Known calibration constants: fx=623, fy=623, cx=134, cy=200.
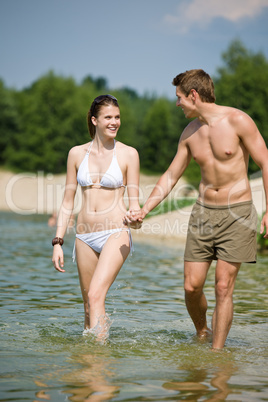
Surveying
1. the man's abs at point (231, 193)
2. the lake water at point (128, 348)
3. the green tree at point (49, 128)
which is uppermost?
the green tree at point (49, 128)

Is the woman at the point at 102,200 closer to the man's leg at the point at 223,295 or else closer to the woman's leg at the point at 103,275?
the woman's leg at the point at 103,275

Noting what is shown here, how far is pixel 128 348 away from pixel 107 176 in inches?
64.6

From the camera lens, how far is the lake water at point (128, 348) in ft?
14.7

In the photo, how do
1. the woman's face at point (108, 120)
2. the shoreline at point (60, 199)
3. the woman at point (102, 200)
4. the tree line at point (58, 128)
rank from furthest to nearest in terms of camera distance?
the tree line at point (58, 128) → the shoreline at point (60, 199) → the woman's face at point (108, 120) → the woman at point (102, 200)

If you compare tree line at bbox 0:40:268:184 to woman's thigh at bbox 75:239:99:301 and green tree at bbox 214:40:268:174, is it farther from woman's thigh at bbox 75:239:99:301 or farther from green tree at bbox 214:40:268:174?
woman's thigh at bbox 75:239:99:301

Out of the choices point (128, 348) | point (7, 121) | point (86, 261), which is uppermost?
point (7, 121)

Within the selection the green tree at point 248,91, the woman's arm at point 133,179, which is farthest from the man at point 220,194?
the green tree at point 248,91

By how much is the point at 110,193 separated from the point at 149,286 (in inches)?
195

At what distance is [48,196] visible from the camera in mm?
50312

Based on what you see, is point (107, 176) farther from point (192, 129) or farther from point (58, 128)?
point (58, 128)

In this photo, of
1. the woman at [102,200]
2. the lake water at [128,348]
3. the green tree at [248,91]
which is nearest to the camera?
the lake water at [128,348]

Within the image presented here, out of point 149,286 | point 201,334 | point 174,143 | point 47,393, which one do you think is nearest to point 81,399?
point 47,393

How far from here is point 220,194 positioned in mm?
5594

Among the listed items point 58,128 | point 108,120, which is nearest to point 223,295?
point 108,120
